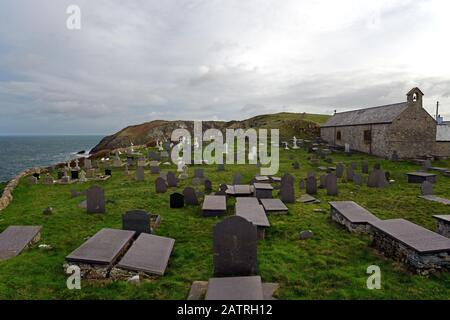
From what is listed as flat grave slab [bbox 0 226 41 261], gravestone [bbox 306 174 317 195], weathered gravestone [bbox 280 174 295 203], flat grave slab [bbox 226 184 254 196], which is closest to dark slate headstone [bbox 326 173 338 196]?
gravestone [bbox 306 174 317 195]

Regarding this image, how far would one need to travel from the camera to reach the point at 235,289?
5.34m

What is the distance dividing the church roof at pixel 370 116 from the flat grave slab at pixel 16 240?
29.3m

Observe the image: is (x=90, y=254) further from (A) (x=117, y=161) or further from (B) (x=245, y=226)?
(A) (x=117, y=161)

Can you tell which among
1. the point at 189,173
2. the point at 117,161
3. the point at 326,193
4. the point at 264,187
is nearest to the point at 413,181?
the point at 326,193

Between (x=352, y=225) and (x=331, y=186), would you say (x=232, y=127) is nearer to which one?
(x=331, y=186)

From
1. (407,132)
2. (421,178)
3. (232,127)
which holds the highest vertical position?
(232,127)

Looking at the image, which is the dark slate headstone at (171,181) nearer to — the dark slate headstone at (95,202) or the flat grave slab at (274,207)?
the dark slate headstone at (95,202)

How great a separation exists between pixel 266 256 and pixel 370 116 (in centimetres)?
3012

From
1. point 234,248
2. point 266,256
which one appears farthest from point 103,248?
point 266,256

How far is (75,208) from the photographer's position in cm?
1281

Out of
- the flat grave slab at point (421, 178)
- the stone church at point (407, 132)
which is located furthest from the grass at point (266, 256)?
the stone church at point (407, 132)

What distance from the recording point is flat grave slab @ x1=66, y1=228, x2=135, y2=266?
6734 millimetres

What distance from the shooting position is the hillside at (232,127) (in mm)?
48188

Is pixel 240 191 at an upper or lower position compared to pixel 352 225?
upper
